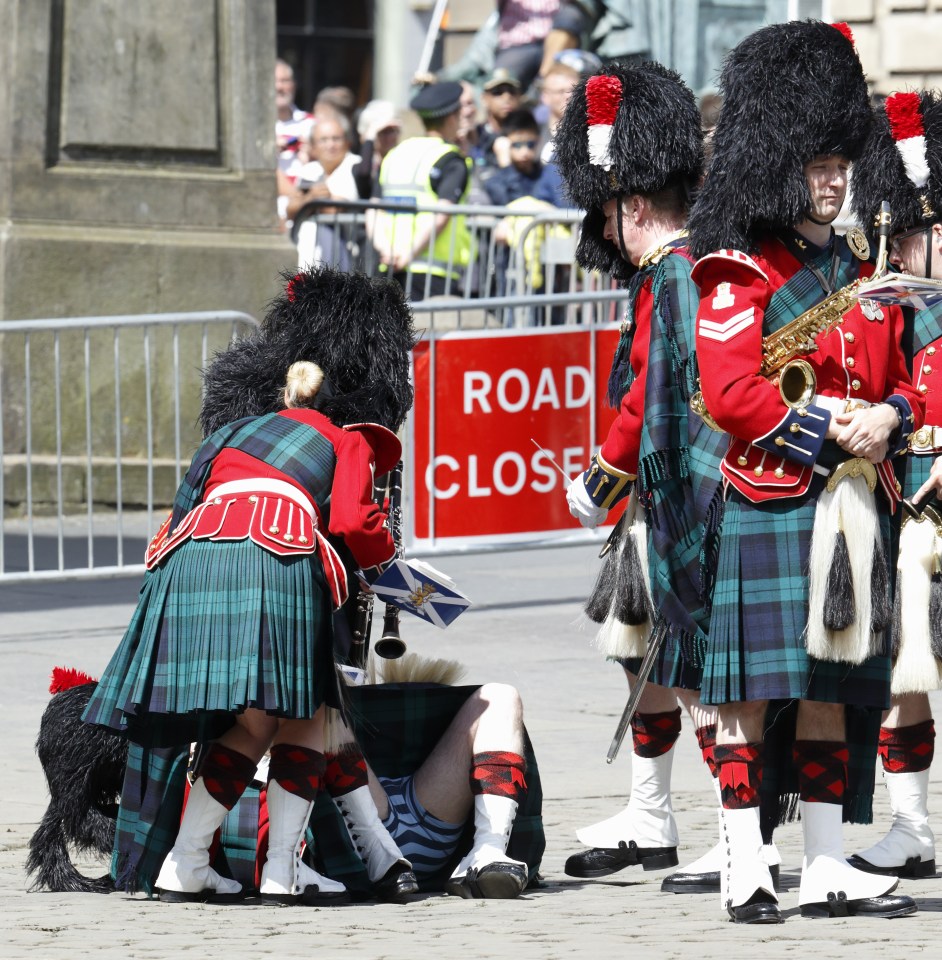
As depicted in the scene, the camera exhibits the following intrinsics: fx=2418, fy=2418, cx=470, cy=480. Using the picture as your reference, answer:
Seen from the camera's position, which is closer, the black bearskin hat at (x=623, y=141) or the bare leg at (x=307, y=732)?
the bare leg at (x=307, y=732)

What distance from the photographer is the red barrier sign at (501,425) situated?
32.0ft

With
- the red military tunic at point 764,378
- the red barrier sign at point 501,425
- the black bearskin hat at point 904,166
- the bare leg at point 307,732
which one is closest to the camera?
the red military tunic at point 764,378

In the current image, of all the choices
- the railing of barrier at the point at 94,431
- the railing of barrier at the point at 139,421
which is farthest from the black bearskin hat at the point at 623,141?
the railing of barrier at the point at 94,431

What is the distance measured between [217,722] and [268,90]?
779cm

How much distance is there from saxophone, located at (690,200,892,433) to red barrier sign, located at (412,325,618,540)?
4.67 meters

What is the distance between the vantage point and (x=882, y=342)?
205 inches

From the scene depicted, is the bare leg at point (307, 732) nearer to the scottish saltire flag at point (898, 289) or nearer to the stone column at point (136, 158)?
the scottish saltire flag at point (898, 289)

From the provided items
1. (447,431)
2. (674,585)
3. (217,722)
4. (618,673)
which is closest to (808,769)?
(674,585)

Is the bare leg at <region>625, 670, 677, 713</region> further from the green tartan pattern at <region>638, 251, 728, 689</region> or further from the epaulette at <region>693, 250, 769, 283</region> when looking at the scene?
the epaulette at <region>693, 250, 769, 283</region>

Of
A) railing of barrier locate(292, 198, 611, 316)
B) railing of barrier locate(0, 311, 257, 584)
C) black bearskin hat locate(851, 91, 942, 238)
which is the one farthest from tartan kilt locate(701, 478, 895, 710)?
railing of barrier locate(292, 198, 611, 316)

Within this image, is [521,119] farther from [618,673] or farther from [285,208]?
[618,673]

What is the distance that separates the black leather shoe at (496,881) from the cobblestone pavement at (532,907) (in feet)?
0.11

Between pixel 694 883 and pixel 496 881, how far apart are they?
1.64 feet

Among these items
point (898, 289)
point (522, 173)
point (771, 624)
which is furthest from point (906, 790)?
point (522, 173)
